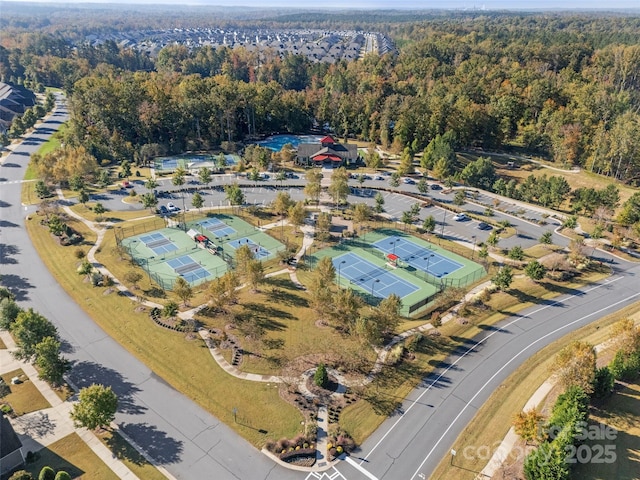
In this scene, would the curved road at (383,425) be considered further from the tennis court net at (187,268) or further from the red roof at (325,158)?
the red roof at (325,158)

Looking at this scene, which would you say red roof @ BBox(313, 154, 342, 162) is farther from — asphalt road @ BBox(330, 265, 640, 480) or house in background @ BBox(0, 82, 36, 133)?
house in background @ BBox(0, 82, 36, 133)

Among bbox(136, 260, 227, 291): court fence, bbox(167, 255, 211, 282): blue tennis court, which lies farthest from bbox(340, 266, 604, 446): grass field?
bbox(167, 255, 211, 282): blue tennis court

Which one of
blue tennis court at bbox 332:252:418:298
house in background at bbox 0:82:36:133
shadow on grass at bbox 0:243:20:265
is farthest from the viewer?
house in background at bbox 0:82:36:133

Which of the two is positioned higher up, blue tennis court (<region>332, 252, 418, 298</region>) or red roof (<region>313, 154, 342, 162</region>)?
red roof (<region>313, 154, 342, 162</region>)

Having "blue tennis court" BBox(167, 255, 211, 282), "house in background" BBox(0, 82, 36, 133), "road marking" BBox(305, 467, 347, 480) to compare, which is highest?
"house in background" BBox(0, 82, 36, 133)

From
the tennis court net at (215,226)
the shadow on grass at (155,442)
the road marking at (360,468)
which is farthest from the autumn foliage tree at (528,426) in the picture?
the tennis court net at (215,226)

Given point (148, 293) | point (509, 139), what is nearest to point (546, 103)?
point (509, 139)

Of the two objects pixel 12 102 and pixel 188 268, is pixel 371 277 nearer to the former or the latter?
pixel 188 268
